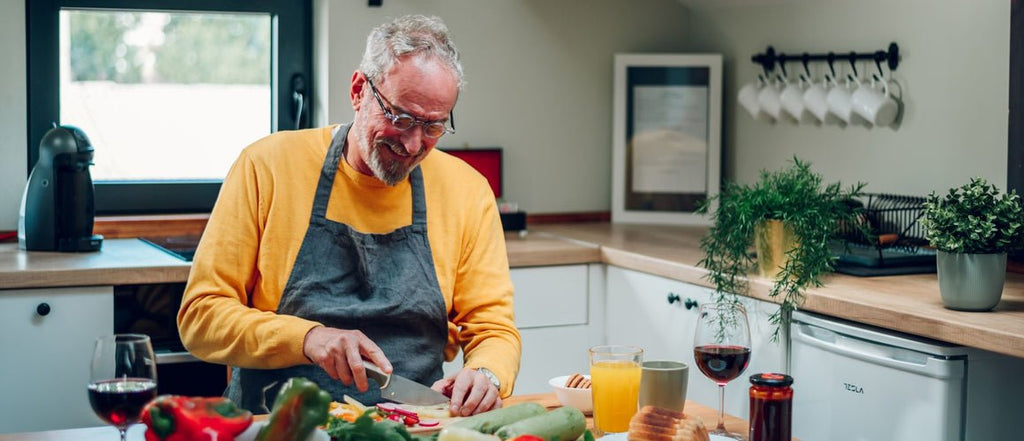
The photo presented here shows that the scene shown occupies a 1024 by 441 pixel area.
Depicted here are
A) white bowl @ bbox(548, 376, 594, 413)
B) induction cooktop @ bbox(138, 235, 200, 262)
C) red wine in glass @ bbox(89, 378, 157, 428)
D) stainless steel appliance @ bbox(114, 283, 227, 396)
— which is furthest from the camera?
induction cooktop @ bbox(138, 235, 200, 262)

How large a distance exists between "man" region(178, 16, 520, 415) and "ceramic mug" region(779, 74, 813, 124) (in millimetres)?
1416

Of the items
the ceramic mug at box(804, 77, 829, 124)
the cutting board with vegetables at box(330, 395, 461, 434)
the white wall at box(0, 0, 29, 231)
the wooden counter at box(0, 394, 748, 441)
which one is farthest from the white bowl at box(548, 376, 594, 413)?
the white wall at box(0, 0, 29, 231)

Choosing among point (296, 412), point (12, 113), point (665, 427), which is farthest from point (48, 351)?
point (665, 427)

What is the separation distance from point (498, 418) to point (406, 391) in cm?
31

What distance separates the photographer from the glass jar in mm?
1364

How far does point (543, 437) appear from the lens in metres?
1.41

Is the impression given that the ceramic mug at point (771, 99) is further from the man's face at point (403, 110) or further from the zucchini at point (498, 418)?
the zucchini at point (498, 418)

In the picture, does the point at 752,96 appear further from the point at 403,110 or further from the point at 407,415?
the point at 407,415

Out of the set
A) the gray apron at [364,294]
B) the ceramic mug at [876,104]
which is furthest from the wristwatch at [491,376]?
the ceramic mug at [876,104]

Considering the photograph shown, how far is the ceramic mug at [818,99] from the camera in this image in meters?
3.23

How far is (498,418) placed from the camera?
145 centimetres

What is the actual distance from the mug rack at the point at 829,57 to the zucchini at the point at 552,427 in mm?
1962

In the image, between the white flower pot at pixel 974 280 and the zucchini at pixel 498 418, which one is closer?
the zucchini at pixel 498 418

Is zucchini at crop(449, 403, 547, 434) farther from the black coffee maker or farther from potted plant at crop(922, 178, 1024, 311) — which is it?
the black coffee maker
